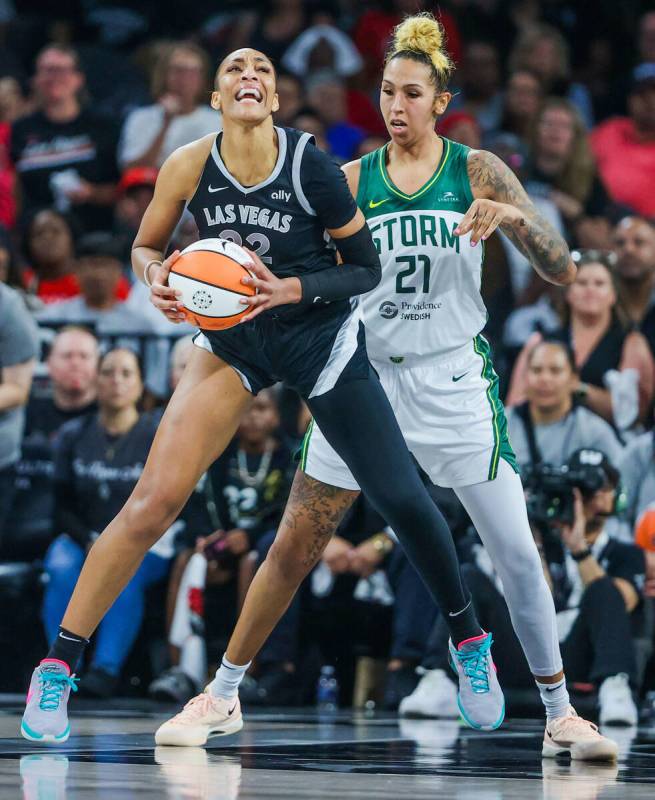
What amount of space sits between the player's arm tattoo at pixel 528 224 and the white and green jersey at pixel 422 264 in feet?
0.16

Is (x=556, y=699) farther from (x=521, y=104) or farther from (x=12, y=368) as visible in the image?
(x=521, y=104)

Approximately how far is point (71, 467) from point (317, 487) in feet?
11.2

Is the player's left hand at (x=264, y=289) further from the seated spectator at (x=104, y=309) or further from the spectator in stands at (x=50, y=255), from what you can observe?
the spectator in stands at (x=50, y=255)

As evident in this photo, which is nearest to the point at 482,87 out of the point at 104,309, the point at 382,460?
the point at 104,309

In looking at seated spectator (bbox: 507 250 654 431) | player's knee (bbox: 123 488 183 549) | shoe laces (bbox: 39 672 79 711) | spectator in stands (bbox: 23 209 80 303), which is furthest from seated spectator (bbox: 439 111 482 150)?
shoe laces (bbox: 39 672 79 711)

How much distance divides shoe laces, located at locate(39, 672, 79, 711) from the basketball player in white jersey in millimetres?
477

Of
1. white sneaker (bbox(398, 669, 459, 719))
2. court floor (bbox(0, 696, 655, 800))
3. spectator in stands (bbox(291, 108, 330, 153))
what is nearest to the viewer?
court floor (bbox(0, 696, 655, 800))

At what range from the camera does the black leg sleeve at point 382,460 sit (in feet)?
15.3

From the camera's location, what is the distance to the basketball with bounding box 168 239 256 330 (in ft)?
14.5

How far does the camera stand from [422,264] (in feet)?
16.7

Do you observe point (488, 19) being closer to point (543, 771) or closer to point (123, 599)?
point (123, 599)

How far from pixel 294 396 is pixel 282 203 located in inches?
154

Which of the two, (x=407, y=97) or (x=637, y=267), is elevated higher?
(x=637, y=267)

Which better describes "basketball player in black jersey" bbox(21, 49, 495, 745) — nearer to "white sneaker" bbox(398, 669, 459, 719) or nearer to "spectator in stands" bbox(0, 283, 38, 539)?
"white sneaker" bbox(398, 669, 459, 719)
